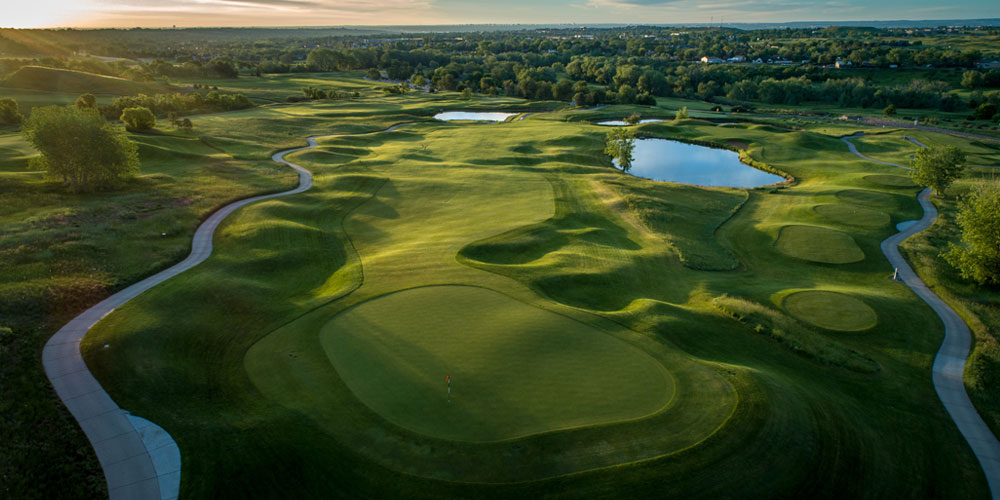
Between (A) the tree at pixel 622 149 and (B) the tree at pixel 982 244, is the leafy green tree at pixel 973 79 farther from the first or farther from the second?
(B) the tree at pixel 982 244

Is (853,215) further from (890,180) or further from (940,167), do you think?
(890,180)

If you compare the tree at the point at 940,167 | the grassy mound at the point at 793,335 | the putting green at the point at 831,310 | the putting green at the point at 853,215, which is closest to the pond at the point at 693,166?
the putting green at the point at 853,215

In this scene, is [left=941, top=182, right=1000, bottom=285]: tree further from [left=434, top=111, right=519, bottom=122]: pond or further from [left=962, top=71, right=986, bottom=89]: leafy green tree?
[left=962, top=71, right=986, bottom=89]: leafy green tree

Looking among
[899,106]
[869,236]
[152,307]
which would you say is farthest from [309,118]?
[899,106]

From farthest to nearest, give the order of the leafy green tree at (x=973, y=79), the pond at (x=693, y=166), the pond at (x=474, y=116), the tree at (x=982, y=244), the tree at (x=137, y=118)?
1. the leafy green tree at (x=973, y=79)
2. the pond at (x=474, y=116)
3. the pond at (x=693, y=166)
4. the tree at (x=137, y=118)
5. the tree at (x=982, y=244)

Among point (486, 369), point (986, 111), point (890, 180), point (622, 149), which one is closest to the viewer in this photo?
point (486, 369)

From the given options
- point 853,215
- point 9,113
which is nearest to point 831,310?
point 853,215

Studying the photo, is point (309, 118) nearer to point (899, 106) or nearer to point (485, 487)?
point (485, 487)
